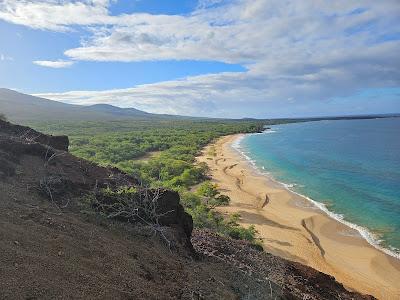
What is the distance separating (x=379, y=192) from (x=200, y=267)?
33.5 meters

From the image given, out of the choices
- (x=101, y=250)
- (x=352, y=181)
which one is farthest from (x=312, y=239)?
(x=352, y=181)

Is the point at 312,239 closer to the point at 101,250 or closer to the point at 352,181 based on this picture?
the point at 101,250

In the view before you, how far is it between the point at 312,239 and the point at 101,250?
1944 centimetres

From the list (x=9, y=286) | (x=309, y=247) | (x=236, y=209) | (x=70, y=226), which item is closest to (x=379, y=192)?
(x=236, y=209)

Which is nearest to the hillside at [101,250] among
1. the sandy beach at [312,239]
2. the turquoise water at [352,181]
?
the sandy beach at [312,239]

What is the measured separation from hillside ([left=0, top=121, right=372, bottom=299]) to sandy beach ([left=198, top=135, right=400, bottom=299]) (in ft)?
23.1

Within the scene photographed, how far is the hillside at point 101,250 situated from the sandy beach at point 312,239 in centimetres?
704

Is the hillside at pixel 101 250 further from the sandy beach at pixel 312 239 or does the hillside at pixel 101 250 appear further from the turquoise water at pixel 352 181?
the turquoise water at pixel 352 181

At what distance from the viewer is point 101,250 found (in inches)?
370

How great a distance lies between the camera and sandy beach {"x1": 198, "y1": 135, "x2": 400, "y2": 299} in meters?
21.0

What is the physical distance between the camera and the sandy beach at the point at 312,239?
827 inches

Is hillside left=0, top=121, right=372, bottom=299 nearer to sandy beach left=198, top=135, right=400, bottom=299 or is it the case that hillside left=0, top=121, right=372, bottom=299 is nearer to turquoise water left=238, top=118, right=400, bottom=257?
sandy beach left=198, top=135, right=400, bottom=299

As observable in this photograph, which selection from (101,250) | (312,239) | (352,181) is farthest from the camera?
(352,181)

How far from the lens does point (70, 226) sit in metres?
9.91
